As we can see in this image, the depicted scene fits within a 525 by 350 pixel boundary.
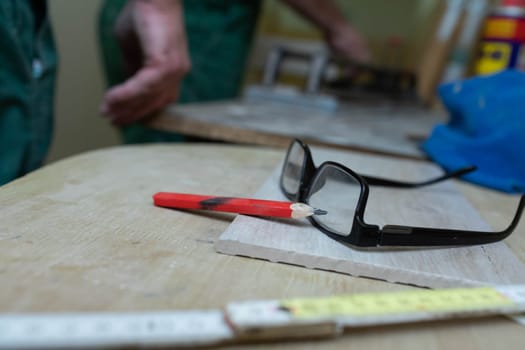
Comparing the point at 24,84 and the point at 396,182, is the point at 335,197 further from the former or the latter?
the point at 24,84

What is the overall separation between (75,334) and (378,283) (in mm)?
255

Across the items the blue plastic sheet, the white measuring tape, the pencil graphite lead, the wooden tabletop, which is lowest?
the wooden tabletop

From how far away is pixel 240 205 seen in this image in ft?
1.56

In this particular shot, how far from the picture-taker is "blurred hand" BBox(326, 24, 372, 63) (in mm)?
1873

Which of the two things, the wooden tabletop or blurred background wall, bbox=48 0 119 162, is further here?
blurred background wall, bbox=48 0 119 162

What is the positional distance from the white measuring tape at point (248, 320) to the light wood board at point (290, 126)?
0.62m

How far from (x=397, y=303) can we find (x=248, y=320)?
118 millimetres

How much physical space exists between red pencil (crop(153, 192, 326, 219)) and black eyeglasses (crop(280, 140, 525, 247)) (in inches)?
0.9

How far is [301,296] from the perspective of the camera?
0.36m

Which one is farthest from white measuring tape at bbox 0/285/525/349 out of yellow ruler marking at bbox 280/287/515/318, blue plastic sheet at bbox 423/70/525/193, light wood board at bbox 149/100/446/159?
light wood board at bbox 149/100/446/159

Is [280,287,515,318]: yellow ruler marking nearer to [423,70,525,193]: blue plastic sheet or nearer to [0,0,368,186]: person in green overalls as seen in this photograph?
[423,70,525,193]: blue plastic sheet

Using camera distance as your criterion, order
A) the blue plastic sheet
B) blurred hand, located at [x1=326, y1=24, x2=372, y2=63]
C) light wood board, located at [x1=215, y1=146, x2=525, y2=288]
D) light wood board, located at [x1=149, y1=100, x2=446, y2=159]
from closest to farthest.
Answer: light wood board, located at [x1=215, y1=146, x2=525, y2=288]
the blue plastic sheet
light wood board, located at [x1=149, y1=100, x2=446, y2=159]
blurred hand, located at [x1=326, y1=24, x2=372, y2=63]

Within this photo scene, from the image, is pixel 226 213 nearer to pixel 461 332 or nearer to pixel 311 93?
pixel 461 332

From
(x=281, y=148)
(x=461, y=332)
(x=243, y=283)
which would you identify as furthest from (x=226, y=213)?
(x=281, y=148)
